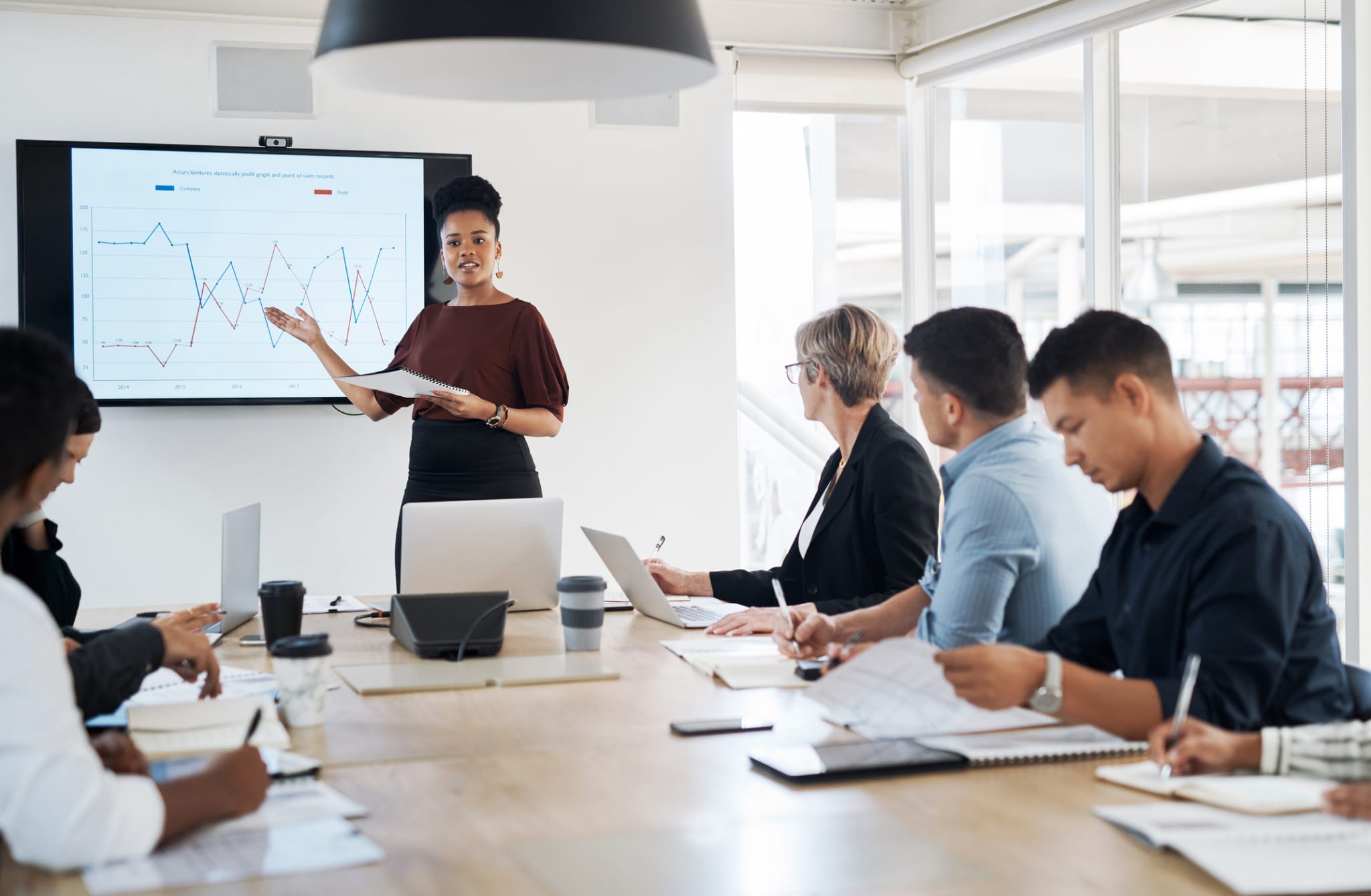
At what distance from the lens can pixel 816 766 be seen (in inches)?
58.0

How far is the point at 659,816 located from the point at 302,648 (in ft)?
2.06

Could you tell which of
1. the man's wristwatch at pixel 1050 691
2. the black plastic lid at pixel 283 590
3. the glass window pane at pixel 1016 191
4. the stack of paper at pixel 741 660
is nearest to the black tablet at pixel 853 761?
the man's wristwatch at pixel 1050 691

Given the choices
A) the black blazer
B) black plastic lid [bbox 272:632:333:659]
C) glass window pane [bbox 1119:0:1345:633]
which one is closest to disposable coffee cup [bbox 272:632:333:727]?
black plastic lid [bbox 272:632:333:659]

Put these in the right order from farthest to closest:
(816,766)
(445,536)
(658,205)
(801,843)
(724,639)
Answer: (658,205)
(445,536)
(724,639)
(816,766)
(801,843)

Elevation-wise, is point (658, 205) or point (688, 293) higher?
point (658, 205)

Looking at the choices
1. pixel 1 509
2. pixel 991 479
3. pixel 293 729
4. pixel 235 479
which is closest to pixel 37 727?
pixel 1 509

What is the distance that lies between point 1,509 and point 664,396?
12.4ft

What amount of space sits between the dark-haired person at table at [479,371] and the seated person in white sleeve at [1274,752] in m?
2.48

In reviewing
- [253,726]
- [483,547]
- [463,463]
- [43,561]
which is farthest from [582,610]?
[463,463]

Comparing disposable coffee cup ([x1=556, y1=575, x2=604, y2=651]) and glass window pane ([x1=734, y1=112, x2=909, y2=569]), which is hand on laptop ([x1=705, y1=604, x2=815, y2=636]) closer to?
disposable coffee cup ([x1=556, y1=575, x2=604, y2=651])

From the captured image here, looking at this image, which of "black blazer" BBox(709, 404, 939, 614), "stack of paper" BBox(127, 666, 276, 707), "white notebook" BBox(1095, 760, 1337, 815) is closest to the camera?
"white notebook" BBox(1095, 760, 1337, 815)

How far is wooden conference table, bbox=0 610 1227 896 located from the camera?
3.74ft

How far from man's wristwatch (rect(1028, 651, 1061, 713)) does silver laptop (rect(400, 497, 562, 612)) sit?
1.37m

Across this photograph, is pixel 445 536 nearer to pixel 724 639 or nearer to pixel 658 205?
pixel 724 639
